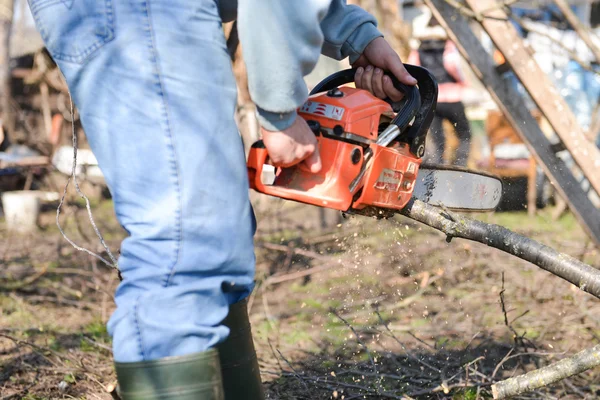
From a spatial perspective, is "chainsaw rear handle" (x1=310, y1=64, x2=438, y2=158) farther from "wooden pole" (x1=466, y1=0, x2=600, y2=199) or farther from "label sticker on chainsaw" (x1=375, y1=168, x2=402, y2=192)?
"wooden pole" (x1=466, y1=0, x2=600, y2=199)

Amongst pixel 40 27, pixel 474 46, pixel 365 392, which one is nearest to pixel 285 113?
pixel 40 27

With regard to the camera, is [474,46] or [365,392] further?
[474,46]

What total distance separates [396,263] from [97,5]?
3.60m

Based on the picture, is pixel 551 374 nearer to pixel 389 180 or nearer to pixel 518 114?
pixel 389 180

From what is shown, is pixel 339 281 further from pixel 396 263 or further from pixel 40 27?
pixel 40 27

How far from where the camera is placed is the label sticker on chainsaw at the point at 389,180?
1844mm

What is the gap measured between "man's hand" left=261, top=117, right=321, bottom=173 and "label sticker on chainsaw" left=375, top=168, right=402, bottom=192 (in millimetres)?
265

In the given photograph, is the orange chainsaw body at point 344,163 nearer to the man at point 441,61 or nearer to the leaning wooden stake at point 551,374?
the leaning wooden stake at point 551,374

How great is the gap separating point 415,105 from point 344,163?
39cm

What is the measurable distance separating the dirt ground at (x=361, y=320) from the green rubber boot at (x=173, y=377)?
0.99 metres

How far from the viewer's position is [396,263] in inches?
186

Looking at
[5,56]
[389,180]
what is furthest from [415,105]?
[5,56]

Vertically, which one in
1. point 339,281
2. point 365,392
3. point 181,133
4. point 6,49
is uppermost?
point 181,133

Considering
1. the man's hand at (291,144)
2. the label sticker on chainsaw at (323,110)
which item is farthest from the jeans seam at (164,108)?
the label sticker on chainsaw at (323,110)
